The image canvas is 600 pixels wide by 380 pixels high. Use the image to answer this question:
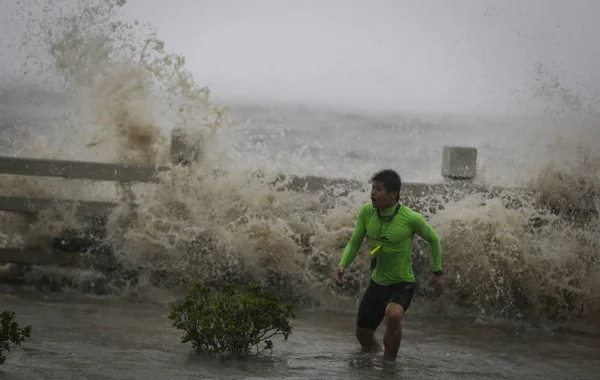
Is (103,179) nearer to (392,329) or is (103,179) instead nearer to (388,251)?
(388,251)

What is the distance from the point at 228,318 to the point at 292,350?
3.78ft

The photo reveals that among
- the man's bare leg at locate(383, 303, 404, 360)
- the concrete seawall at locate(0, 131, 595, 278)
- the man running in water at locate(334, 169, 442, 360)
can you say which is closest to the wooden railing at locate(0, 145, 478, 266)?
the concrete seawall at locate(0, 131, 595, 278)

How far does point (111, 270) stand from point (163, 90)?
304 centimetres

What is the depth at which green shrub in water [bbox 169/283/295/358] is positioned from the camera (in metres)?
7.34

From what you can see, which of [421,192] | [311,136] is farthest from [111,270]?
[311,136]

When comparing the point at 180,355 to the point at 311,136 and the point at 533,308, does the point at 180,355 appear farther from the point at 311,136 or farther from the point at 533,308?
the point at 311,136

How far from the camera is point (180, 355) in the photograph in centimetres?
757

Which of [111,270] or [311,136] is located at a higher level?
[311,136]

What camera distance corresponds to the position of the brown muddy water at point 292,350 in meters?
6.92

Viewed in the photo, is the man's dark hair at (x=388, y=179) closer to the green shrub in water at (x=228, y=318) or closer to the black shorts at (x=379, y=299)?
the black shorts at (x=379, y=299)

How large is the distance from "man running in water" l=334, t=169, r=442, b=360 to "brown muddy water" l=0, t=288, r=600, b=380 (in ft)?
1.34

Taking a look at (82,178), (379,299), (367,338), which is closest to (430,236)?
(379,299)

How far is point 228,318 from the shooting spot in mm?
7309

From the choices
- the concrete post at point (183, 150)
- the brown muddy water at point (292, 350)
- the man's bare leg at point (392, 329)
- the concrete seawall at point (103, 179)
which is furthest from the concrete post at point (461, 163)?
the man's bare leg at point (392, 329)
